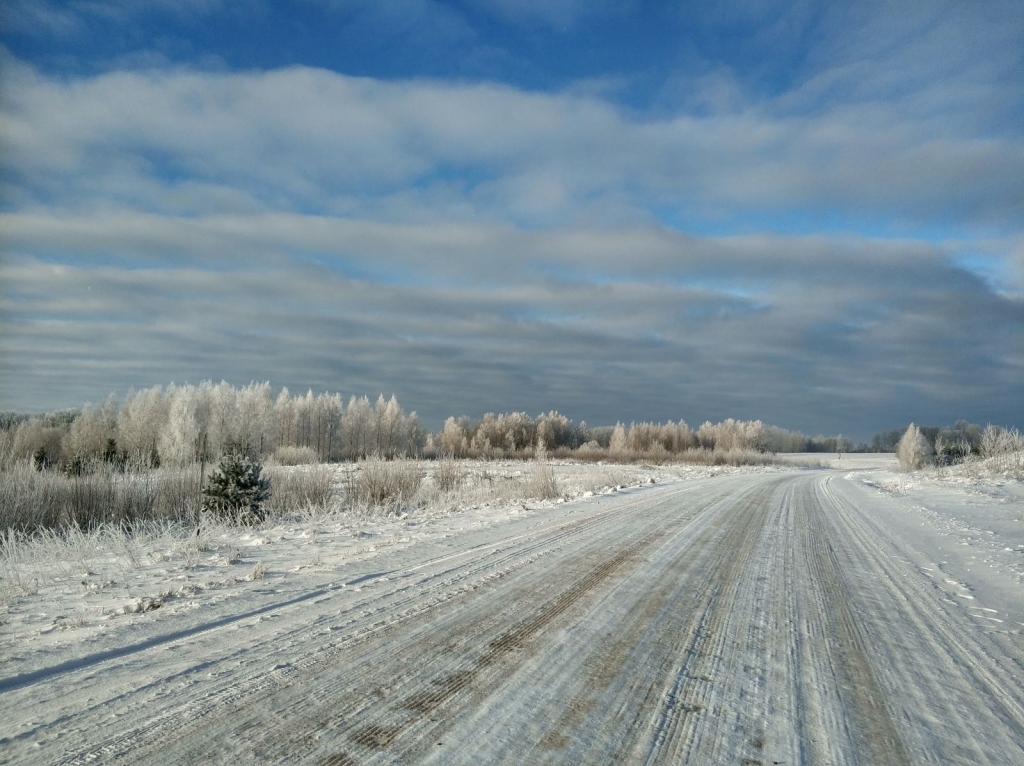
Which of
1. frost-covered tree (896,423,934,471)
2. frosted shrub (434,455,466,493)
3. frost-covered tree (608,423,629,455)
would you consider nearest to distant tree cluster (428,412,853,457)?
frost-covered tree (608,423,629,455)

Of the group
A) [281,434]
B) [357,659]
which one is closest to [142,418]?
[281,434]

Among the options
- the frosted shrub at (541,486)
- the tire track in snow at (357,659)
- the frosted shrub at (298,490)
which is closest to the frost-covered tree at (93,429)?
the frosted shrub at (298,490)

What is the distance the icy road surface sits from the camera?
127 inches

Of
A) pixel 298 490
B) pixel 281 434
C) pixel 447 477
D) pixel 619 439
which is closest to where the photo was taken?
pixel 298 490

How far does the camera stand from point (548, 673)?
13.7 ft

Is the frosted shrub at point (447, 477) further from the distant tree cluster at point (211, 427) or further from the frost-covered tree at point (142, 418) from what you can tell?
the frost-covered tree at point (142, 418)

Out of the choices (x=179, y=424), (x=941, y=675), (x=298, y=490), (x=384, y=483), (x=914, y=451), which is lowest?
(x=298, y=490)

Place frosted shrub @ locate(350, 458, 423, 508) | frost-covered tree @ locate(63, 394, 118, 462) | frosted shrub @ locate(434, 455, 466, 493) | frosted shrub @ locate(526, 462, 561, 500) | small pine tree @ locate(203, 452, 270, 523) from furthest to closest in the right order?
frost-covered tree @ locate(63, 394, 118, 462) → frosted shrub @ locate(434, 455, 466, 493) → frosted shrub @ locate(526, 462, 561, 500) → frosted shrub @ locate(350, 458, 423, 508) → small pine tree @ locate(203, 452, 270, 523)

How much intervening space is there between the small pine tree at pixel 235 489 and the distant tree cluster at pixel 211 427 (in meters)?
0.69

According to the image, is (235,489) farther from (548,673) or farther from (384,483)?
(548,673)

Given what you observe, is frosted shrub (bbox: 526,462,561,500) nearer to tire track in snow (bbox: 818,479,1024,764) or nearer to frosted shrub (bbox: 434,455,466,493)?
frosted shrub (bbox: 434,455,466,493)

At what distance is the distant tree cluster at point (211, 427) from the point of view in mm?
28281

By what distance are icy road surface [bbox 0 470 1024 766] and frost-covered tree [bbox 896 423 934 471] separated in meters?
54.4

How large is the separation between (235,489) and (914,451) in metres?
59.7
